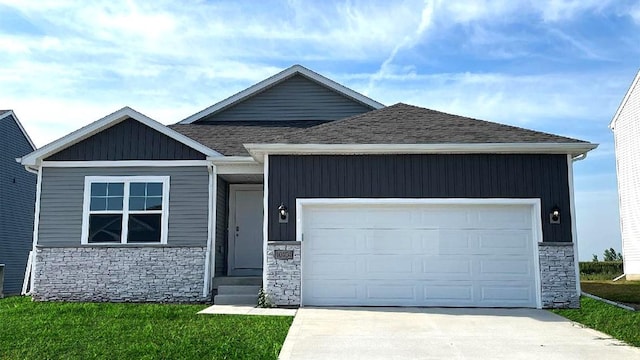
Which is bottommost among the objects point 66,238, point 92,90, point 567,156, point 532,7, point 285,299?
point 285,299

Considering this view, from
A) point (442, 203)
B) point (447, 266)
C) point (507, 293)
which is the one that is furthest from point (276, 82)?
point (507, 293)

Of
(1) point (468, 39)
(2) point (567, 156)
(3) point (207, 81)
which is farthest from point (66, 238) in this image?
(2) point (567, 156)

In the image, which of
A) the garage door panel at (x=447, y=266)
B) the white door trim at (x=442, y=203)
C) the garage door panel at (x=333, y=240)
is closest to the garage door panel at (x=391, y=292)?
the garage door panel at (x=447, y=266)

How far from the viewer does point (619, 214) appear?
23422mm

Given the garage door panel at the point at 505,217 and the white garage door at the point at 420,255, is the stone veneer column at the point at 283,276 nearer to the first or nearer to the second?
the white garage door at the point at 420,255

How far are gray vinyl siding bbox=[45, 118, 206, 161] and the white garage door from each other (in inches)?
133

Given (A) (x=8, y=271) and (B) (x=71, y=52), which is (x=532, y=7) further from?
(A) (x=8, y=271)

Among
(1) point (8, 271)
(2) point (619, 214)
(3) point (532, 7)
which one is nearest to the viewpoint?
(3) point (532, 7)

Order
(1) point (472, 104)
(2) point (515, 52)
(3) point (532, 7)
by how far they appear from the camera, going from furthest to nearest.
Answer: (1) point (472, 104) → (2) point (515, 52) → (3) point (532, 7)

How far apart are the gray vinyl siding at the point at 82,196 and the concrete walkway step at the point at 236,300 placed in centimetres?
124

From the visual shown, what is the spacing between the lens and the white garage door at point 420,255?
11.2 m

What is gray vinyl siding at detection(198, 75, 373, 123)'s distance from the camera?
1628 cm

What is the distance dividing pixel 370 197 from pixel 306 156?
4.73 ft

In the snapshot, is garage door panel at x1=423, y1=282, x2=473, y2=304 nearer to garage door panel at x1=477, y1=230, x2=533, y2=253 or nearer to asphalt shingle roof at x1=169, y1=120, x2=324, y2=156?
garage door panel at x1=477, y1=230, x2=533, y2=253
